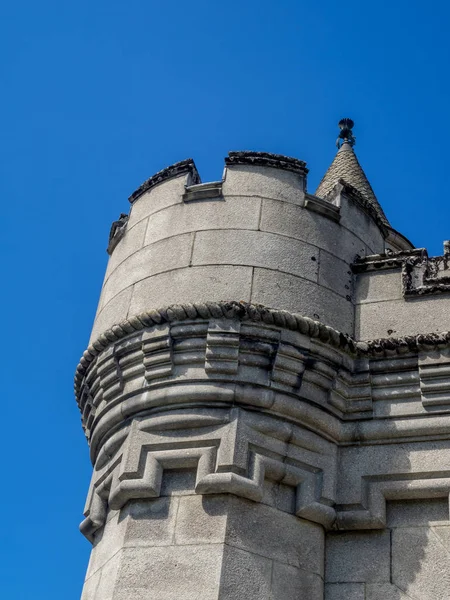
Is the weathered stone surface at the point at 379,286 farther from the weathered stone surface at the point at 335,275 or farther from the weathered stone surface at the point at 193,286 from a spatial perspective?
the weathered stone surface at the point at 193,286

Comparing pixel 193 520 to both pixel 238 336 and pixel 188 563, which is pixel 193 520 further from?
pixel 238 336

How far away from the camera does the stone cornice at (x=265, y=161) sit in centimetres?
920

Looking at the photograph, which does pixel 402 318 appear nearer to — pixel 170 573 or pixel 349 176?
pixel 170 573

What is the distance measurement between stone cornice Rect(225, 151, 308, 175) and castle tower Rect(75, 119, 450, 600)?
0.01 meters

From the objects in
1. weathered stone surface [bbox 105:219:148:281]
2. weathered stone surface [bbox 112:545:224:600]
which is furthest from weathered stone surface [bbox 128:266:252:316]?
weathered stone surface [bbox 112:545:224:600]

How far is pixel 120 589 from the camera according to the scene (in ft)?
22.7

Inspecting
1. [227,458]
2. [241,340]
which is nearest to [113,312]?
[241,340]

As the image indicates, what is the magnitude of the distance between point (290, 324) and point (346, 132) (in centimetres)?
1068

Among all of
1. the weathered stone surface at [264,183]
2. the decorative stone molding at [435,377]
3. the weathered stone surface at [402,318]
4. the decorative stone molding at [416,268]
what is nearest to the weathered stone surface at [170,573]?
the decorative stone molding at [435,377]

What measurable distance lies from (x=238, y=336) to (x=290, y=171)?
2.14m

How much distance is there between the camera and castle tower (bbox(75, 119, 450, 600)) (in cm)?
713

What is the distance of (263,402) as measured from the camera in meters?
7.62

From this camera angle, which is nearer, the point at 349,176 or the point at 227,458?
the point at 227,458

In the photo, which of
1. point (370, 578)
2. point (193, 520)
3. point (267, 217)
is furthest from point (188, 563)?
point (267, 217)
